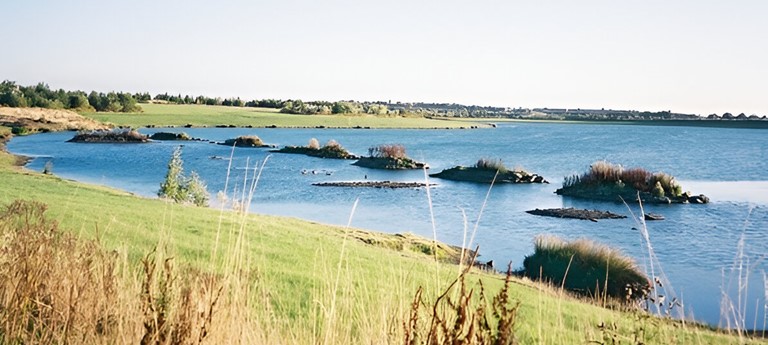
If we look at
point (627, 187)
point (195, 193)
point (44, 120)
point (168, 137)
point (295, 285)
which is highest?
point (295, 285)

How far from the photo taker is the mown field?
16.1 ft

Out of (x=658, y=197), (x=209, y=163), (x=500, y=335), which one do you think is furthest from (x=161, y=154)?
(x=500, y=335)

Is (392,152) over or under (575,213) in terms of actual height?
over

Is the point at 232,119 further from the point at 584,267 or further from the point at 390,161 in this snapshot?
the point at 584,267

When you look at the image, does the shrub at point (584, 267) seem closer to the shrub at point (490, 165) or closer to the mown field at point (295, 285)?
the mown field at point (295, 285)

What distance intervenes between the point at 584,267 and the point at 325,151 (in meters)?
52.5

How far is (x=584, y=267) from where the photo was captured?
61.7ft

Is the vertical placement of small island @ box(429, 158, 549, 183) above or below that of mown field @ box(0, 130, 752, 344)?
below

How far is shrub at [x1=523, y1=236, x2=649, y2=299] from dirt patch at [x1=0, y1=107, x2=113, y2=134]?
86.8 m

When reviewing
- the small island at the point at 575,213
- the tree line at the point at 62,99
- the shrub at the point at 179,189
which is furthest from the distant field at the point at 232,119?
the small island at the point at 575,213

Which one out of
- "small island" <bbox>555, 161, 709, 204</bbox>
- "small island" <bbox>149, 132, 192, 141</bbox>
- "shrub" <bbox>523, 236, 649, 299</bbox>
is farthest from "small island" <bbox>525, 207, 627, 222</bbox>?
"small island" <bbox>149, 132, 192, 141</bbox>

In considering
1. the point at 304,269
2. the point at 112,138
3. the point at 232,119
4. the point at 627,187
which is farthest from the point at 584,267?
the point at 232,119

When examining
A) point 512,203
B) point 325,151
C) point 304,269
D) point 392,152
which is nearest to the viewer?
point 304,269

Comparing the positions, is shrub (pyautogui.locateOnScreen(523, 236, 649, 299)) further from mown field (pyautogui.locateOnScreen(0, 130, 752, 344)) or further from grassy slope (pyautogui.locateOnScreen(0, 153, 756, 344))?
mown field (pyautogui.locateOnScreen(0, 130, 752, 344))
